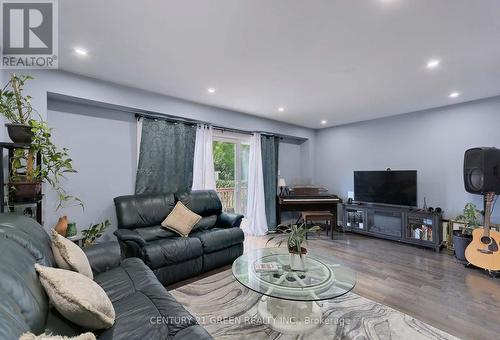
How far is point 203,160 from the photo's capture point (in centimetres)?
409

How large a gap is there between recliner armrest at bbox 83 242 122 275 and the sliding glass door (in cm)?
253

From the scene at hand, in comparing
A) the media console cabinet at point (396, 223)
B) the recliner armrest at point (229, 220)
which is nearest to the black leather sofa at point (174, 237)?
the recliner armrest at point (229, 220)

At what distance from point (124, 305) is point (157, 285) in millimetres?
293

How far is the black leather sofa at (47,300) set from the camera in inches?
37.0

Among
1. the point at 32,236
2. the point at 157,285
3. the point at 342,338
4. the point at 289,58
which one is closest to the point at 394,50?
the point at 289,58

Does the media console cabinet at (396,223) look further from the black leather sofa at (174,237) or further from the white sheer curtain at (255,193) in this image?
the black leather sofa at (174,237)

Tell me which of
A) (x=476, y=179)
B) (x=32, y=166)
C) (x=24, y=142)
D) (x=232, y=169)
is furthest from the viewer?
(x=232, y=169)

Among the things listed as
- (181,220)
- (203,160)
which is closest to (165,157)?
(203,160)

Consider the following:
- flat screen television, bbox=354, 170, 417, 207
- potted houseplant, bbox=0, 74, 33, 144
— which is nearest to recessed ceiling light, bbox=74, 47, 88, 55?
potted houseplant, bbox=0, 74, 33, 144

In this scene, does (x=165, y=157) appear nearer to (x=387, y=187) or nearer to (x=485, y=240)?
(x=387, y=187)

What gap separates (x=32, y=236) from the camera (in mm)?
1557

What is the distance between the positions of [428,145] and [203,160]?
4.15m

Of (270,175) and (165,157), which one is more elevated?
(165,157)

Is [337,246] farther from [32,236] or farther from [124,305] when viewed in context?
[32,236]
